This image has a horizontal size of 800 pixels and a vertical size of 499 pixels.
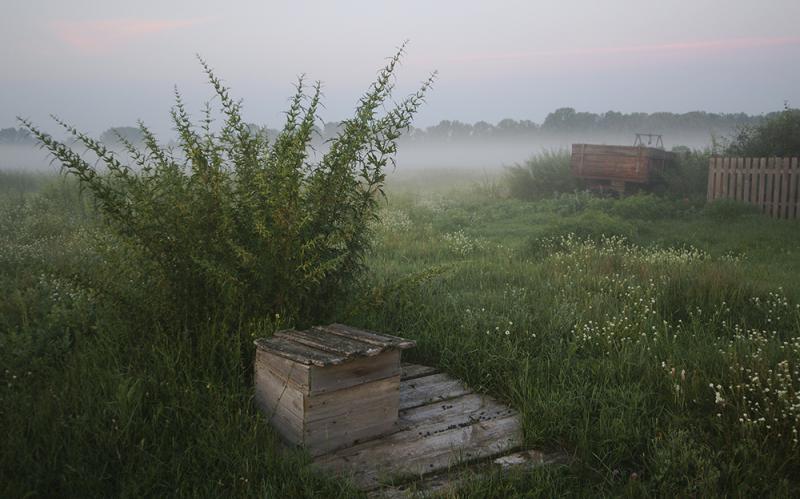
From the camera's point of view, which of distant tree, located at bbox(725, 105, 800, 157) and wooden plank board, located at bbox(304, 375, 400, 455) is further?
distant tree, located at bbox(725, 105, 800, 157)

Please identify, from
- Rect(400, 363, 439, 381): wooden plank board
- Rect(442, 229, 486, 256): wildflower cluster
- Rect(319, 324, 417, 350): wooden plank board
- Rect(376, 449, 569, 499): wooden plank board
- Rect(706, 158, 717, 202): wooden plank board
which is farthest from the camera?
Rect(706, 158, 717, 202): wooden plank board

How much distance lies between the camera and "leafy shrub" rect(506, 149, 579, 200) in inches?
789

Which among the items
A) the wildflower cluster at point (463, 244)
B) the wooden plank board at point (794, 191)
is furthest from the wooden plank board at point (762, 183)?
the wildflower cluster at point (463, 244)

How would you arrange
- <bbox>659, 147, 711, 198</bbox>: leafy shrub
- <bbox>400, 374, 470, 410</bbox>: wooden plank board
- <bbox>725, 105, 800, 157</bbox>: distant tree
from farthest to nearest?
<bbox>659, 147, 711, 198</bbox>: leafy shrub < <bbox>725, 105, 800, 157</bbox>: distant tree < <bbox>400, 374, 470, 410</bbox>: wooden plank board

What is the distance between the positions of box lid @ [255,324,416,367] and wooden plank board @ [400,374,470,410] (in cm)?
71

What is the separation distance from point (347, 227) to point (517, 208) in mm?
11400

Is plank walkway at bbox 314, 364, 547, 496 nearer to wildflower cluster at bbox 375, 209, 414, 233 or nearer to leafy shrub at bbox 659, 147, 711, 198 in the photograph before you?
wildflower cluster at bbox 375, 209, 414, 233

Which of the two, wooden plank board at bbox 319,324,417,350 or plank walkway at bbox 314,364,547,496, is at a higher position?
wooden plank board at bbox 319,324,417,350

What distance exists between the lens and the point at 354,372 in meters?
4.00

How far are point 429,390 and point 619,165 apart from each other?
614 inches

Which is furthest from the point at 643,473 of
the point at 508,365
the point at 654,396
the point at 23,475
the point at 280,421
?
the point at 23,475

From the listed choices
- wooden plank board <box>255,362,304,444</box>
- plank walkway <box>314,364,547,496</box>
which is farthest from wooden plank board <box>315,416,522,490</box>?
wooden plank board <box>255,362,304,444</box>

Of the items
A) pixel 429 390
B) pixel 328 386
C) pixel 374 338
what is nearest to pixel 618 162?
pixel 429 390

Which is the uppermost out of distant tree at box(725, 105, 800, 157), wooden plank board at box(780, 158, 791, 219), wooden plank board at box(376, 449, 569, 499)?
distant tree at box(725, 105, 800, 157)
